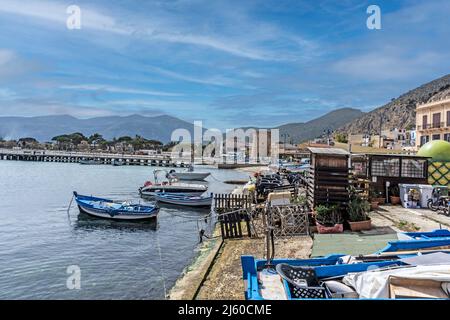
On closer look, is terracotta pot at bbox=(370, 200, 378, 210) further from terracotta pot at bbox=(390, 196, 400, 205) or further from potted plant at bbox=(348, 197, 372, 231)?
potted plant at bbox=(348, 197, 372, 231)

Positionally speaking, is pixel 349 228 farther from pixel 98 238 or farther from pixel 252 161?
pixel 252 161

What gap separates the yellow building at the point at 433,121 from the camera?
45594mm

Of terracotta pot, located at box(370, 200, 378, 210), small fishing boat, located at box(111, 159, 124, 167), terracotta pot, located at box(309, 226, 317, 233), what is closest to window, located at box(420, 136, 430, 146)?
terracotta pot, located at box(370, 200, 378, 210)

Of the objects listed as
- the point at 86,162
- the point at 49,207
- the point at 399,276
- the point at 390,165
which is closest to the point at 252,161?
the point at 86,162

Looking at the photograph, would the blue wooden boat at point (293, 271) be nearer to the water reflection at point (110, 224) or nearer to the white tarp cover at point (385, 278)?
the white tarp cover at point (385, 278)

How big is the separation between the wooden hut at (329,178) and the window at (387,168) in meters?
5.96

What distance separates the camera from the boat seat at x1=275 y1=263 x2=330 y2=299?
18.7 ft

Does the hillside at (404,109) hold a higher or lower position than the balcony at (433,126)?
higher

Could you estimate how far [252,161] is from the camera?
118312mm

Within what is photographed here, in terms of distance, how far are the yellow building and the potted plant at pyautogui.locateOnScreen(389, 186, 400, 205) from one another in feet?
98.5

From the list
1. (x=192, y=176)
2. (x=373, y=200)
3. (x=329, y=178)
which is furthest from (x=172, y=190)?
(x=329, y=178)

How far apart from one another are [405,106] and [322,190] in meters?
187

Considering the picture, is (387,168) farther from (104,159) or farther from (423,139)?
(104,159)

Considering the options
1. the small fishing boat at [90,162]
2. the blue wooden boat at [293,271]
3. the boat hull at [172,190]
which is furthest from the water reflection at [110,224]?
the small fishing boat at [90,162]
